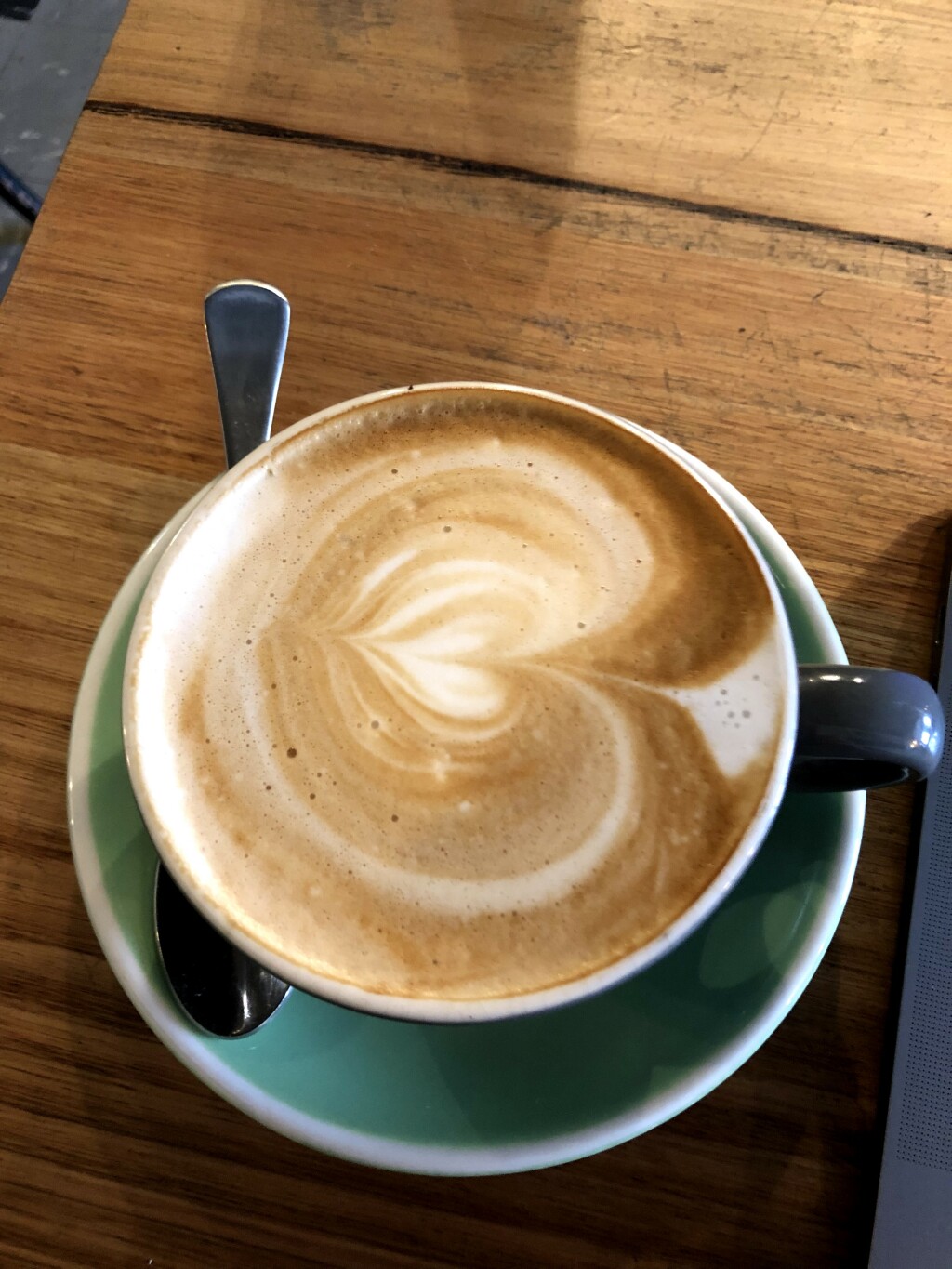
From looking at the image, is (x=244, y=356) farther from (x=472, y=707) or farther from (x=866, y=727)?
(x=866, y=727)

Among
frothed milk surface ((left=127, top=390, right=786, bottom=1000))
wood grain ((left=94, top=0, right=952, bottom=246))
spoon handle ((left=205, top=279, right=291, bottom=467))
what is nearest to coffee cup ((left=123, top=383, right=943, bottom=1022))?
frothed milk surface ((left=127, top=390, right=786, bottom=1000))

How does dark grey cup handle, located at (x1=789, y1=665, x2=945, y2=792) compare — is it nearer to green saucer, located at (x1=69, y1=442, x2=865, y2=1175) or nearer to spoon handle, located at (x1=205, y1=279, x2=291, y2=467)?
green saucer, located at (x1=69, y1=442, x2=865, y2=1175)

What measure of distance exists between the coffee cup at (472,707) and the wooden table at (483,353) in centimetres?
18

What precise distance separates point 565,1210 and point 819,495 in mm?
546

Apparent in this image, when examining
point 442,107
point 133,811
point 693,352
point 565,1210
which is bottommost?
point 565,1210

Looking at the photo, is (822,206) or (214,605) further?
(822,206)

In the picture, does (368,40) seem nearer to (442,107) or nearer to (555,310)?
(442,107)

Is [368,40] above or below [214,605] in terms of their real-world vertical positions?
above

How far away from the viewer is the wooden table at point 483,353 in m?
0.54

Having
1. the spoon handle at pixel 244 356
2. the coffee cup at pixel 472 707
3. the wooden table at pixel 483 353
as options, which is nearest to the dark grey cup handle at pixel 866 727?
the coffee cup at pixel 472 707

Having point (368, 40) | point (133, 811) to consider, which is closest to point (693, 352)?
point (368, 40)

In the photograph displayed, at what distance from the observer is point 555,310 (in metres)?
0.76

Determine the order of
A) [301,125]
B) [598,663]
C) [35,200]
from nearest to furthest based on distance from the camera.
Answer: [598,663] < [301,125] < [35,200]

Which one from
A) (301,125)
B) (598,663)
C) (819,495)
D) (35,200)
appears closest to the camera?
(598,663)
